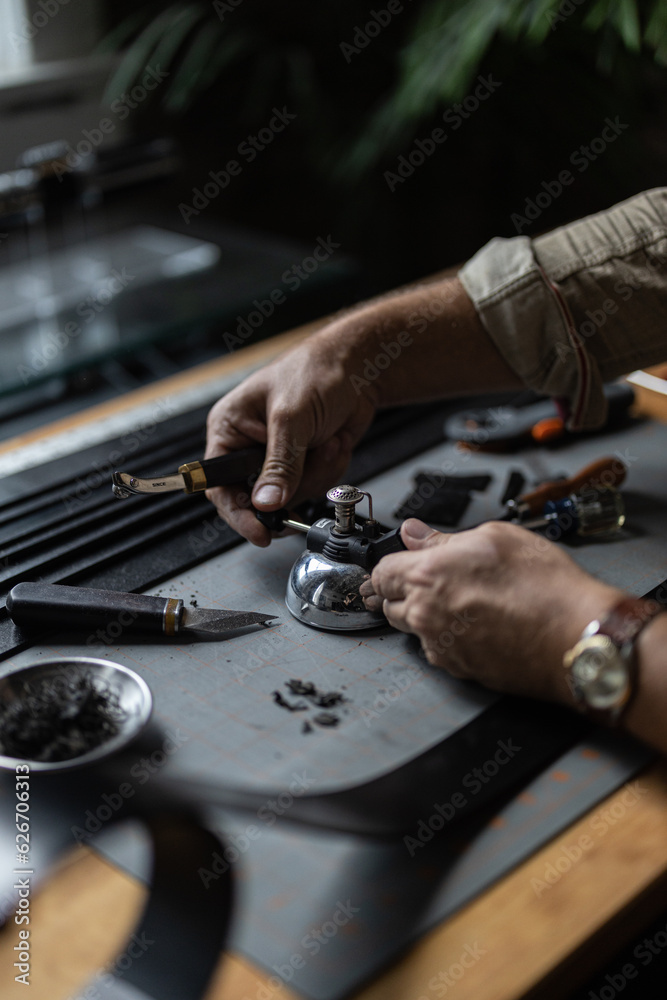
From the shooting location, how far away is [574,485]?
48.2 inches

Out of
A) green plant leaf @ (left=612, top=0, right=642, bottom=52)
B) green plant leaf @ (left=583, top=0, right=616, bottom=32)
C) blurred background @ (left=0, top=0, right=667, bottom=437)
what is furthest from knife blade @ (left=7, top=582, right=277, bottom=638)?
green plant leaf @ (left=583, top=0, right=616, bottom=32)

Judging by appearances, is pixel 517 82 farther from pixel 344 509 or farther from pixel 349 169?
pixel 344 509

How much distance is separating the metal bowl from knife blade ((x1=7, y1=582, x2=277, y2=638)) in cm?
6

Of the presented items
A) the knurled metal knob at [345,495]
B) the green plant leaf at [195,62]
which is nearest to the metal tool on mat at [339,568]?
the knurled metal knob at [345,495]

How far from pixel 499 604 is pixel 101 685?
1.27ft

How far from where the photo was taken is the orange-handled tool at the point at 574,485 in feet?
3.88

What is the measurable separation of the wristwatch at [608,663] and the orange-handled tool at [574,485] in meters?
0.34

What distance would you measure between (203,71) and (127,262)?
1.70ft

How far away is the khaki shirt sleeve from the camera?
1.24m

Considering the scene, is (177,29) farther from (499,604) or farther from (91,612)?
(499,604)

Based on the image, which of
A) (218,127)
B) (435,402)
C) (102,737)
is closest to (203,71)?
(218,127)

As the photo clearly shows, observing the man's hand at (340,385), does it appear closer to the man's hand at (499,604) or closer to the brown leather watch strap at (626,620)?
the man's hand at (499,604)

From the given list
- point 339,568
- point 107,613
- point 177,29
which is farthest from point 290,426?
point 177,29

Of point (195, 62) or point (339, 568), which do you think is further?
point (195, 62)
